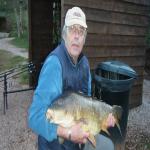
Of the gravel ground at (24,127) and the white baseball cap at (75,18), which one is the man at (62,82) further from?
the gravel ground at (24,127)

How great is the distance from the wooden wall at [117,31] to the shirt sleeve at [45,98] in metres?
3.68

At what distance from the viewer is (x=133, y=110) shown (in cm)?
805

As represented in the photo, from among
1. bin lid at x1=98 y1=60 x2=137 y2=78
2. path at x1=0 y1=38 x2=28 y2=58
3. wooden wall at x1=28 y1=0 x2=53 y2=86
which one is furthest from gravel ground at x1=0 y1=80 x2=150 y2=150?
path at x1=0 y1=38 x2=28 y2=58

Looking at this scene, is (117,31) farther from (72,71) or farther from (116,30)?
(72,71)

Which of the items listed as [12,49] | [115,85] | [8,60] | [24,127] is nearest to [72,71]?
[115,85]

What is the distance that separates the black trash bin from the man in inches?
77.8

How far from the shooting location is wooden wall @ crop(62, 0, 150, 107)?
6672mm

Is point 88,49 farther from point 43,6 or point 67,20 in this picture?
point 67,20

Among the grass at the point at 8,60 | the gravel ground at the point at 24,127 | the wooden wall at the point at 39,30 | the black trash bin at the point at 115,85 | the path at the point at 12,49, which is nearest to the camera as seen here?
the black trash bin at the point at 115,85

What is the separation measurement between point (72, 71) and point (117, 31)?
4.77m

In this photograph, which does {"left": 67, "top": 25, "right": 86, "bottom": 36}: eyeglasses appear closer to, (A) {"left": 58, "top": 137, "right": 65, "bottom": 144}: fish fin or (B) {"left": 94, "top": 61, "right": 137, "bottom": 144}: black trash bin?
(A) {"left": 58, "top": 137, "right": 65, "bottom": 144}: fish fin

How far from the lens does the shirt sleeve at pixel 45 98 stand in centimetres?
244

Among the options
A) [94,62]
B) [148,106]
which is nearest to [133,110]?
[148,106]

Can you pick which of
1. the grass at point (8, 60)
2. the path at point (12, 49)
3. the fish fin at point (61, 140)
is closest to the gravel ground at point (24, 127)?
the fish fin at point (61, 140)
